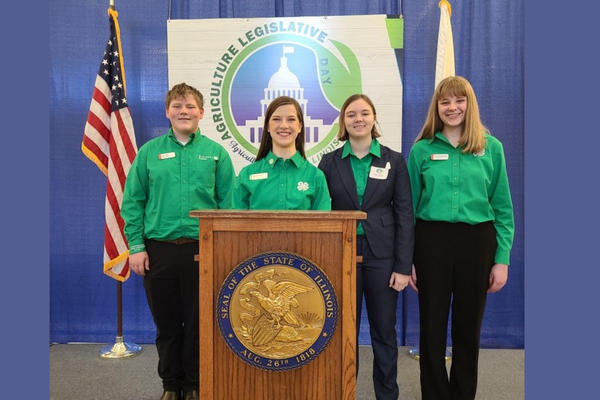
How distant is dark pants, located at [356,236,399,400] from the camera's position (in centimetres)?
203

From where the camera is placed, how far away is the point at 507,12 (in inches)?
125

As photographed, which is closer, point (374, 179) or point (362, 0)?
point (374, 179)

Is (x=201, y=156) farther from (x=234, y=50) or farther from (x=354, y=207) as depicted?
(x=234, y=50)

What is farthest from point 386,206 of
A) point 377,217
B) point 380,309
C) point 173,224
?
point 173,224

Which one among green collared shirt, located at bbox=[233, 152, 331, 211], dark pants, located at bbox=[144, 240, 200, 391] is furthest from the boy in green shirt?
green collared shirt, located at bbox=[233, 152, 331, 211]

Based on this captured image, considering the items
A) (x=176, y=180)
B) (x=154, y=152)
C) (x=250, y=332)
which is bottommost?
(x=250, y=332)

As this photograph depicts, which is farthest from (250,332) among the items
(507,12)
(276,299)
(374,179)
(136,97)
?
(507,12)

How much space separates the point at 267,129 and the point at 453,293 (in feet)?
3.85

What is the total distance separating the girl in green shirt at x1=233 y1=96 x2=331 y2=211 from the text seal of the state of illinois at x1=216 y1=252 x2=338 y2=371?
18.5 inches

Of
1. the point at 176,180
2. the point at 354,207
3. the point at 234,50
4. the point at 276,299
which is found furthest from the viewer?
the point at 234,50

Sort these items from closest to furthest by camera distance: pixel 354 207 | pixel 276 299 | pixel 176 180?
1. pixel 276 299
2. pixel 354 207
3. pixel 176 180

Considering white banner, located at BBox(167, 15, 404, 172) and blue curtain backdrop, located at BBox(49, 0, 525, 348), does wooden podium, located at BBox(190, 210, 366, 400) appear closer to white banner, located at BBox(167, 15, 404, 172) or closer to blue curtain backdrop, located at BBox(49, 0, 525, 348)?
white banner, located at BBox(167, 15, 404, 172)

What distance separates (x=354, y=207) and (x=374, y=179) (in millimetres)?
160

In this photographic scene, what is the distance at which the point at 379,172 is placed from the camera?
2.04 m
